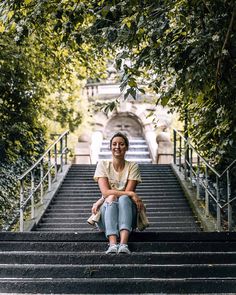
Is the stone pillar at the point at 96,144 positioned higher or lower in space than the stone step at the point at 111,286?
higher

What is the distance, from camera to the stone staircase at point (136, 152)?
1970 cm

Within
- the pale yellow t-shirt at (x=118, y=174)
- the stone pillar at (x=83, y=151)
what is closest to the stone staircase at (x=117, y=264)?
the pale yellow t-shirt at (x=118, y=174)

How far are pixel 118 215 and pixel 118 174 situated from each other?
2.15 feet

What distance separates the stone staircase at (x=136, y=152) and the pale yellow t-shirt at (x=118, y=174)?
12875 mm

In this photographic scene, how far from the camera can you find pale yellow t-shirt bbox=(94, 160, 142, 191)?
19.4 ft

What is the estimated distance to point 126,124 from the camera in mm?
25766

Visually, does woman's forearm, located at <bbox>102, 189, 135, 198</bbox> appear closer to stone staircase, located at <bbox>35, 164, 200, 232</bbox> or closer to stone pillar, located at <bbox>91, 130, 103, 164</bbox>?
stone staircase, located at <bbox>35, 164, 200, 232</bbox>

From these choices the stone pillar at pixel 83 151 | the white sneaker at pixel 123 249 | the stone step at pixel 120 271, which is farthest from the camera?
the stone pillar at pixel 83 151

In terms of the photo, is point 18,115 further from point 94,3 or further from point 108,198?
point 108,198

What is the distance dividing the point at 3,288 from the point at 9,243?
1.21m

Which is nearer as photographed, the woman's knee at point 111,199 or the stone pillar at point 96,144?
the woman's knee at point 111,199

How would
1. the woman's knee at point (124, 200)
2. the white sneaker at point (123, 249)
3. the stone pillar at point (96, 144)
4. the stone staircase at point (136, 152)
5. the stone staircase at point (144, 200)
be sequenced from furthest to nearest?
the stone pillar at point (96, 144) → the stone staircase at point (136, 152) → the stone staircase at point (144, 200) → the woman's knee at point (124, 200) → the white sneaker at point (123, 249)

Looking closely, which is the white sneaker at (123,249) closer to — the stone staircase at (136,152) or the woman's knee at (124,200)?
the woman's knee at (124,200)

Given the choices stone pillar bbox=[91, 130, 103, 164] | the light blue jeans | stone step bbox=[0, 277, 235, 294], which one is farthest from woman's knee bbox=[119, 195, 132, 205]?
stone pillar bbox=[91, 130, 103, 164]
